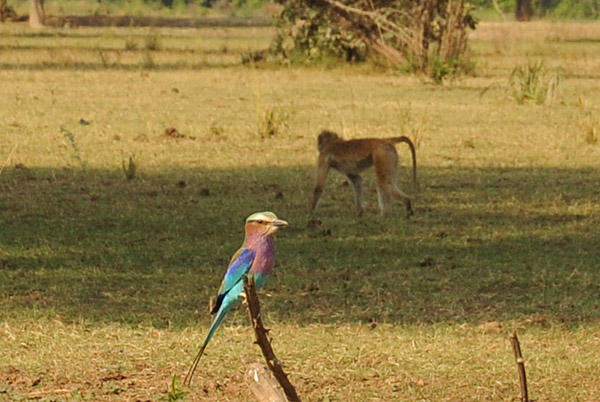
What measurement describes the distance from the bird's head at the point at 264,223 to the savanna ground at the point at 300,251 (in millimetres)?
1884

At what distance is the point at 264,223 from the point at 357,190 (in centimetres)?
653

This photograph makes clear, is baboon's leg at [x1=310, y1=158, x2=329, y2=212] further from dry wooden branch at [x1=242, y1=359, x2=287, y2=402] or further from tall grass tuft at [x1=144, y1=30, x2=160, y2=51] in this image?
tall grass tuft at [x1=144, y1=30, x2=160, y2=51]

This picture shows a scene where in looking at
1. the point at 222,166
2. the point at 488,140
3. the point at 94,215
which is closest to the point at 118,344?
the point at 94,215

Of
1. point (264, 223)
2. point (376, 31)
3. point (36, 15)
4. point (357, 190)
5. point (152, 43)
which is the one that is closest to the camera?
point (264, 223)

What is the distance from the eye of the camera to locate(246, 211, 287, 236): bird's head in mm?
3295

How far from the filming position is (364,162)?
9586 mm

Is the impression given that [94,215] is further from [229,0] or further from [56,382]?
[229,0]

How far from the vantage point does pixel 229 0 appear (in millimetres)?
66250

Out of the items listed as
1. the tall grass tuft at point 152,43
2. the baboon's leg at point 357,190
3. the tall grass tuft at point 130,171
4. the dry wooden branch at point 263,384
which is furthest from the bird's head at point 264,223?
the tall grass tuft at point 152,43

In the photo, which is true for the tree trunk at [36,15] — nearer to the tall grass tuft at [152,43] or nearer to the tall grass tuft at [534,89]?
the tall grass tuft at [152,43]

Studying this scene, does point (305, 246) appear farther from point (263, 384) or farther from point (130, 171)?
Answer: point (263, 384)

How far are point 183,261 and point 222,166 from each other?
4181 millimetres

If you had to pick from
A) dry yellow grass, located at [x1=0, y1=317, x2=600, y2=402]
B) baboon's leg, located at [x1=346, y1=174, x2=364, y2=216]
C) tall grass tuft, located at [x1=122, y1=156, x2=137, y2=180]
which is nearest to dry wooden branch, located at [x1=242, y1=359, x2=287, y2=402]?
dry yellow grass, located at [x1=0, y1=317, x2=600, y2=402]

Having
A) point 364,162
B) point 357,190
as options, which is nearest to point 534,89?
point 357,190
